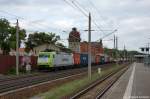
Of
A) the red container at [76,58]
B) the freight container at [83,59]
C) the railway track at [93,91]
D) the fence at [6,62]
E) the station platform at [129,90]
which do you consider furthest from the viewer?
the freight container at [83,59]

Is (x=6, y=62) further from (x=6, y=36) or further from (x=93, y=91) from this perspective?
(x=6, y=36)

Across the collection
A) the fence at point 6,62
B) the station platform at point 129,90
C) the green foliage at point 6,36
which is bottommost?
the station platform at point 129,90

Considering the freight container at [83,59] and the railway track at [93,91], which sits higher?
the freight container at [83,59]

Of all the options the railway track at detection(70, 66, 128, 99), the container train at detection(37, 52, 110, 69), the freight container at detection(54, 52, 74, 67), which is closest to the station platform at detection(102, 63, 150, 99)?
the railway track at detection(70, 66, 128, 99)

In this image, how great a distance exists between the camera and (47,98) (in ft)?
57.6

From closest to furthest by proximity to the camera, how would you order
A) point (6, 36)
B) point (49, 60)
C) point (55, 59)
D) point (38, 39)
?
1. point (49, 60)
2. point (55, 59)
3. point (6, 36)
4. point (38, 39)

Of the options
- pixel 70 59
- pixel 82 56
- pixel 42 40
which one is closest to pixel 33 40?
pixel 42 40

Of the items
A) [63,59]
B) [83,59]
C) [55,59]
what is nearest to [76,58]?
[83,59]

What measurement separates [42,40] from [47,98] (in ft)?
330

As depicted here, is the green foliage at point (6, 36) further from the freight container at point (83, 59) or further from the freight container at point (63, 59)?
the freight container at point (63, 59)

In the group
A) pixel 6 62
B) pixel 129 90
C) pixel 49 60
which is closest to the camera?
pixel 129 90

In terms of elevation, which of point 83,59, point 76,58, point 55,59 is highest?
point 76,58

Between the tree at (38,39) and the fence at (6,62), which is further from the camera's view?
the tree at (38,39)

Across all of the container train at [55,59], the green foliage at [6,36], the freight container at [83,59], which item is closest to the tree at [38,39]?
the green foliage at [6,36]
